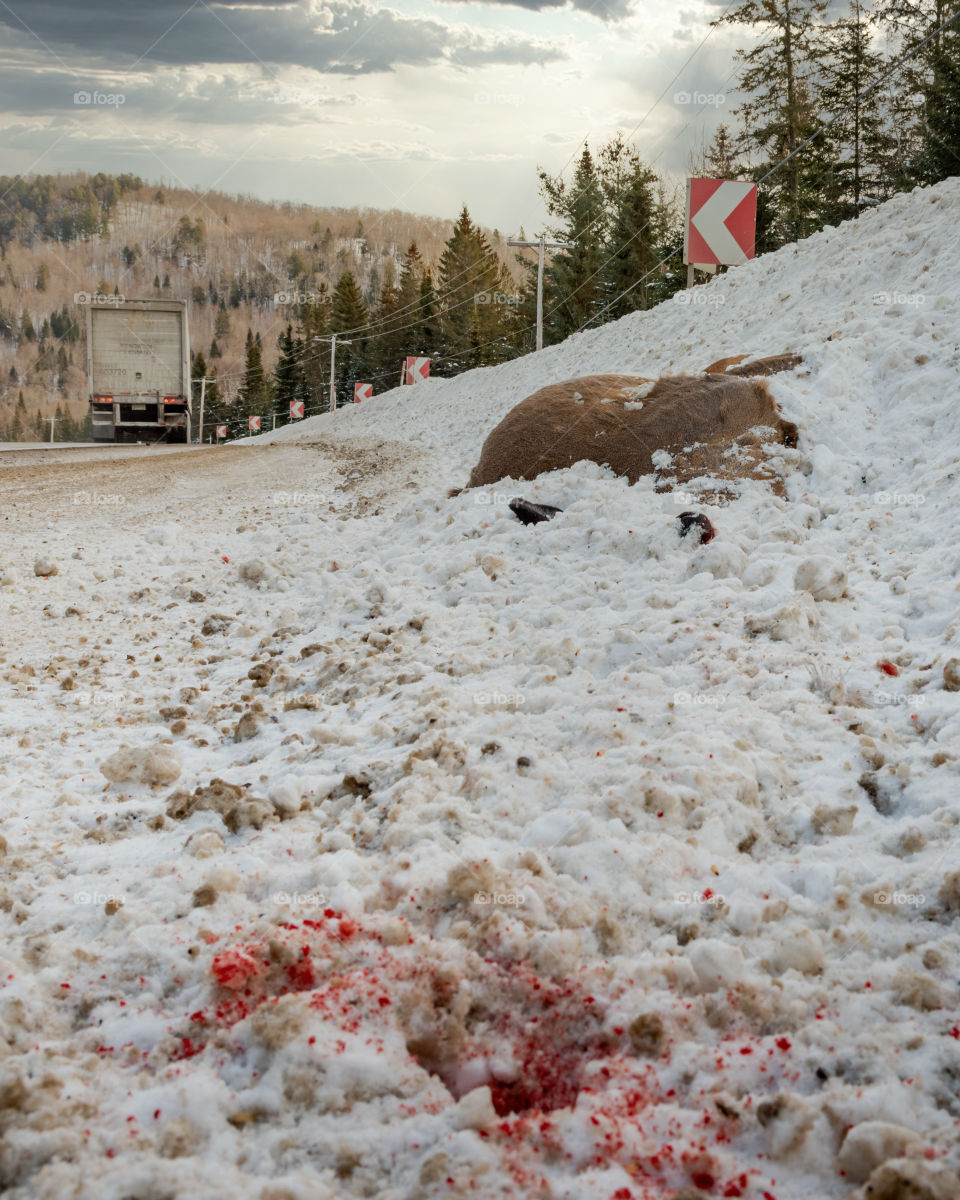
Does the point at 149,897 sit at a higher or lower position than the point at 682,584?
lower

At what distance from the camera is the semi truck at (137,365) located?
25281 millimetres

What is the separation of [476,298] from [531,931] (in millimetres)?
58435

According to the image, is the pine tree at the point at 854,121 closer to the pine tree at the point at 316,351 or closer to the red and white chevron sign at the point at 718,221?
the red and white chevron sign at the point at 718,221

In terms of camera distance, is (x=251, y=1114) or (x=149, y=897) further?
(x=149, y=897)

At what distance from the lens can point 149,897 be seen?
312 centimetres

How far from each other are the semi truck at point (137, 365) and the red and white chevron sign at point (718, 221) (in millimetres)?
17324

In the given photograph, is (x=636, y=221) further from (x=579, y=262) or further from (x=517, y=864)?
(x=517, y=864)

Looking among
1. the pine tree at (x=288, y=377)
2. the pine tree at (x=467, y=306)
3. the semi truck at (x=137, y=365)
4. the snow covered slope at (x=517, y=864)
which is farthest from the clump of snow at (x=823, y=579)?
the pine tree at (x=288, y=377)

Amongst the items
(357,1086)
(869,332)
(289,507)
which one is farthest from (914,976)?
(289,507)

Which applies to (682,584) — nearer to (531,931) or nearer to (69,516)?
(531,931)

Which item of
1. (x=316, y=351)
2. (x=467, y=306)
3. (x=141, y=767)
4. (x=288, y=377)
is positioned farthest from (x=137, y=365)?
(x=288, y=377)

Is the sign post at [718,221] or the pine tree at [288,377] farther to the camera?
the pine tree at [288,377]

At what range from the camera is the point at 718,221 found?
42.2 feet

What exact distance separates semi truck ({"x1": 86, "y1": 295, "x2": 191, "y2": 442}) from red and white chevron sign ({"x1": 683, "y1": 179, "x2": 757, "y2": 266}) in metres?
17.3
